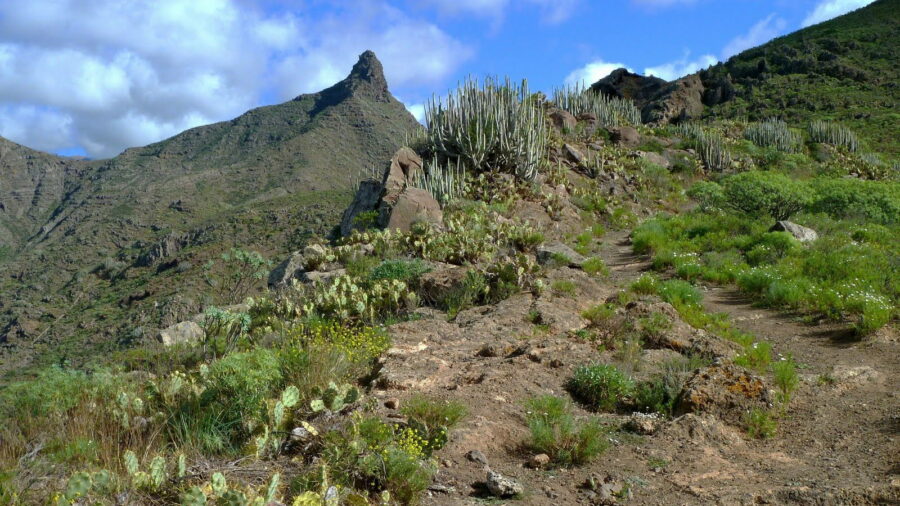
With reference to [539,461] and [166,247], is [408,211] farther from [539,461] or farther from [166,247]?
[166,247]

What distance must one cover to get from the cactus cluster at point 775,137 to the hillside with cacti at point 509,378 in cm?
1367

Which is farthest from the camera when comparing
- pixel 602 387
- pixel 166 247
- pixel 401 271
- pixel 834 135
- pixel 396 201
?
pixel 166 247

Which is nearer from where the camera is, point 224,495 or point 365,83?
point 224,495

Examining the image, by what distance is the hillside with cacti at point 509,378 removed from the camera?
389cm

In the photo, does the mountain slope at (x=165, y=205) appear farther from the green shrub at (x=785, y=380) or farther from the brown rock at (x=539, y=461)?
the green shrub at (x=785, y=380)

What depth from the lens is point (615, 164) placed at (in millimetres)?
21078

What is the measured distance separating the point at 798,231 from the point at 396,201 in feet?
26.9

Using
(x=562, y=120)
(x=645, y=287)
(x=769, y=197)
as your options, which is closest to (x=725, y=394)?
(x=645, y=287)

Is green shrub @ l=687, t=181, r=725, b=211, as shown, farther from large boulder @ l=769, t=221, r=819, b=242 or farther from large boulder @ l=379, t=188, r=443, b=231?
large boulder @ l=379, t=188, r=443, b=231

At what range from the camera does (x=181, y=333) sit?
8773 mm

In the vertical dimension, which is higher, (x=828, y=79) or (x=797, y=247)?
(x=828, y=79)

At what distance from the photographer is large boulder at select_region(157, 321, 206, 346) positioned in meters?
8.25

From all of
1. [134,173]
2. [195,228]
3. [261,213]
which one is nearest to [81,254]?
[195,228]

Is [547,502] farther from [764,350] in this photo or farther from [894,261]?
[894,261]
